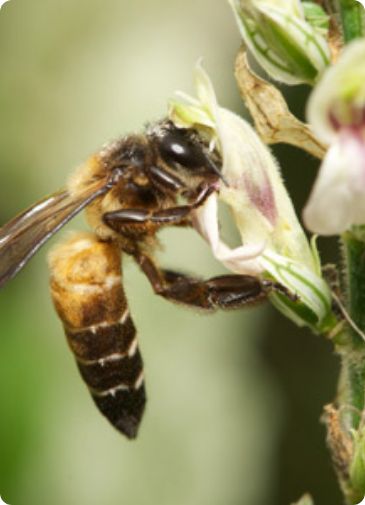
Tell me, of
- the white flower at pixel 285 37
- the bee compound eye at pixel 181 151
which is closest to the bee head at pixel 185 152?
the bee compound eye at pixel 181 151

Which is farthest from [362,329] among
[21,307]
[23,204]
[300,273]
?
[23,204]

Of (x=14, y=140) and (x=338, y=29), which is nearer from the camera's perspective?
(x=338, y=29)

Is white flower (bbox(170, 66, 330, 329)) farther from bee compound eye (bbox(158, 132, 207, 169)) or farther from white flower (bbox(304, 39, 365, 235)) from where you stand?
white flower (bbox(304, 39, 365, 235))

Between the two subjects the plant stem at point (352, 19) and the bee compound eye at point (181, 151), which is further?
the bee compound eye at point (181, 151)

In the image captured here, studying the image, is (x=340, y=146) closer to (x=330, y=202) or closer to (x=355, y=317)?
(x=330, y=202)

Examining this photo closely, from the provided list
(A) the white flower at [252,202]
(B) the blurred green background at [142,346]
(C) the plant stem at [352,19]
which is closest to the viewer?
(C) the plant stem at [352,19]

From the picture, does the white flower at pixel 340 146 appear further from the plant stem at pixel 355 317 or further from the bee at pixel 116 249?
the bee at pixel 116 249

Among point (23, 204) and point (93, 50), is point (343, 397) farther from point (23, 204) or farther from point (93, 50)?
point (93, 50)

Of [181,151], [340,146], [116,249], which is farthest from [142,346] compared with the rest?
[340,146]

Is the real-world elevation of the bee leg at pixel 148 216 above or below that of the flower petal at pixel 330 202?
below
